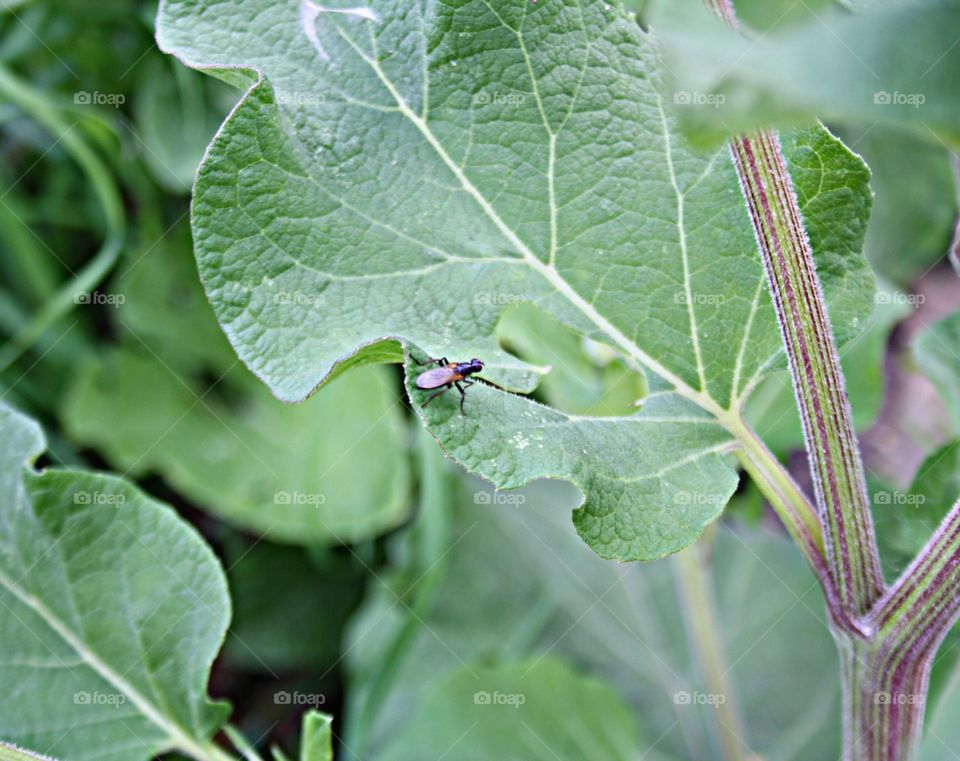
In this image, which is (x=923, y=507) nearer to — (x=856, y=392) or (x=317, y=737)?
(x=856, y=392)

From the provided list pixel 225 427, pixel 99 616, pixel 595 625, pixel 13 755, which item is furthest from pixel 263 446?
pixel 13 755

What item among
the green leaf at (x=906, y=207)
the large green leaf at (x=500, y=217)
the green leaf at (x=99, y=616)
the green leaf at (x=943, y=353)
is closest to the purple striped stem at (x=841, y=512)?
the large green leaf at (x=500, y=217)

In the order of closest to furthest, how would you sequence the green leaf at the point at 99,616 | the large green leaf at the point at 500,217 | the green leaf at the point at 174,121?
the large green leaf at the point at 500,217 < the green leaf at the point at 99,616 < the green leaf at the point at 174,121

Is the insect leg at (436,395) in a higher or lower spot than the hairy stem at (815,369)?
lower

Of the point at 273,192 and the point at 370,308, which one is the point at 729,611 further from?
the point at 273,192

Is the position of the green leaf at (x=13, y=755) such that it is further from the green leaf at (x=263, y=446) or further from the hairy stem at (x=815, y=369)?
the green leaf at (x=263, y=446)
